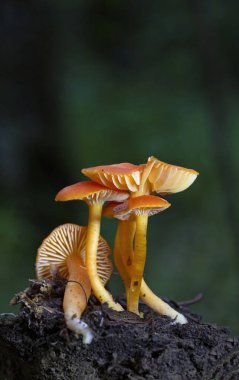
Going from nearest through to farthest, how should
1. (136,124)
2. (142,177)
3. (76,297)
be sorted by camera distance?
(76,297), (142,177), (136,124)

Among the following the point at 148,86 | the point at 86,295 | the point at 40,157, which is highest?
the point at 148,86

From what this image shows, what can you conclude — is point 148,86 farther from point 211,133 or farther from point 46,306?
point 46,306

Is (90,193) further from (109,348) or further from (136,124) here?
(136,124)

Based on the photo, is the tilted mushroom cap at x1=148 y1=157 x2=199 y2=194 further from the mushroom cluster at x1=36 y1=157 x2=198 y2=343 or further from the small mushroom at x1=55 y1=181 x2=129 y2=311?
the small mushroom at x1=55 y1=181 x2=129 y2=311

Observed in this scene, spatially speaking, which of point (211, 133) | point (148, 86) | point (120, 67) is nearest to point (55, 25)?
point (120, 67)

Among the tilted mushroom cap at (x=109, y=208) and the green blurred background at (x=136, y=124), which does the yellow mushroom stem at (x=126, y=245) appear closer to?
the tilted mushroom cap at (x=109, y=208)

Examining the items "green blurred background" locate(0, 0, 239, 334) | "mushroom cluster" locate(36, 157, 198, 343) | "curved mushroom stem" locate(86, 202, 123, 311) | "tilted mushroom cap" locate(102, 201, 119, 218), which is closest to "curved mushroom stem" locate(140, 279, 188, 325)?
"mushroom cluster" locate(36, 157, 198, 343)

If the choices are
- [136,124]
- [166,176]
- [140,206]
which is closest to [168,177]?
[166,176]

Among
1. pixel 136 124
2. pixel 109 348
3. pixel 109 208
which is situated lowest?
pixel 109 348
